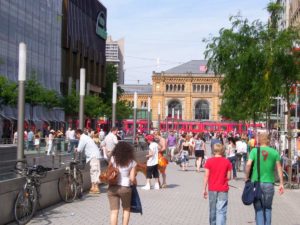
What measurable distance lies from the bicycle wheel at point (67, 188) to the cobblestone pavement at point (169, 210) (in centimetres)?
19

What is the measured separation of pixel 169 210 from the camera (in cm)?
1390

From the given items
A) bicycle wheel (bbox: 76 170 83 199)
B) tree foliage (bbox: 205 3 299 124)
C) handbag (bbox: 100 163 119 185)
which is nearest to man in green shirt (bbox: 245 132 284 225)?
handbag (bbox: 100 163 119 185)

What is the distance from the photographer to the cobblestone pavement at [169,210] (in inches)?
477

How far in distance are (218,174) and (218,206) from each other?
19.3 inches

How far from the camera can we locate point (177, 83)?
154 m

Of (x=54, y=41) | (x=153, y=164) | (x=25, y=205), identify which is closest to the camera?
(x=25, y=205)

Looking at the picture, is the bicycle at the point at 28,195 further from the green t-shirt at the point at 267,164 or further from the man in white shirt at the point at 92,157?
the green t-shirt at the point at 267,164

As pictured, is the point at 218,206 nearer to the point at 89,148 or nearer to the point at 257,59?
the point at 89,148

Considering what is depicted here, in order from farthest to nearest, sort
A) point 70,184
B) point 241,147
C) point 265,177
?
1. point 241,147
2. point 70,184
3. point 265,177

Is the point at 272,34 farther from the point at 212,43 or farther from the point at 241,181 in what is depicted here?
the point at 241,181

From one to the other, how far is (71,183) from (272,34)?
10.4 metres

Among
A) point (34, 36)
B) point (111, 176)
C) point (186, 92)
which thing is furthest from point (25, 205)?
point (186, 92)

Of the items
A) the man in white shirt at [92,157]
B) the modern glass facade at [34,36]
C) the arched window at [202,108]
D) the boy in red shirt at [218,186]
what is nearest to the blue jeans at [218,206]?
the boy in red shirt at [218,186]

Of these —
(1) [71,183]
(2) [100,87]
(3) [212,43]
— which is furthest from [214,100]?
(1) [71,183]
